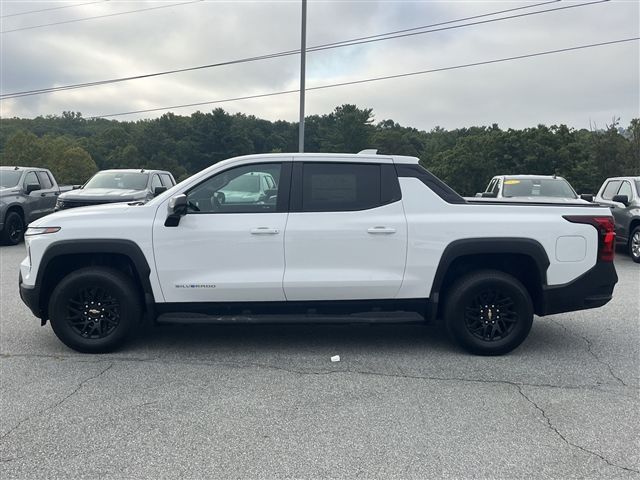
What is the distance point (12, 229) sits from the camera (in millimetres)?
12711

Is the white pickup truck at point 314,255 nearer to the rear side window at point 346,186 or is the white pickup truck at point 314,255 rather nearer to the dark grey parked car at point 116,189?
the rear side window at point 346,186

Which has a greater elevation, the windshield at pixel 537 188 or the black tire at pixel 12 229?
the windshield at pixel 537 188

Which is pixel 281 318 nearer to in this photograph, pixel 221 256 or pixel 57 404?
pixel 221 256

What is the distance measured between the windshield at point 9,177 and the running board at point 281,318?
1051cm

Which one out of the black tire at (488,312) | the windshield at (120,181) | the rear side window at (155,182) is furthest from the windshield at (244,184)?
the rear side window at (155,182)

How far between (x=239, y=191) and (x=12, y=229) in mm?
Answer: 10254

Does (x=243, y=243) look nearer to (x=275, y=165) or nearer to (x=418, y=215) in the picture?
(x=275, y=165)

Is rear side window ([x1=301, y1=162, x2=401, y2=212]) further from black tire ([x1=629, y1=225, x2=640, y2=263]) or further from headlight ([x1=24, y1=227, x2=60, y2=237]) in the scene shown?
black tire ([x1=629, y1=225, x2=640, y2=263])

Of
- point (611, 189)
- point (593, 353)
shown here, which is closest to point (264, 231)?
point (593, 353)

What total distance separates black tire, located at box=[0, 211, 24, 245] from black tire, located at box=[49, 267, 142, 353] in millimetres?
9081

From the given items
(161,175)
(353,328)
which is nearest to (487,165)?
(161,175)

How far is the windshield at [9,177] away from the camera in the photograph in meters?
13.0

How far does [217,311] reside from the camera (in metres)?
4.89

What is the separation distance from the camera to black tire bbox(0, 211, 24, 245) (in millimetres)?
12466
